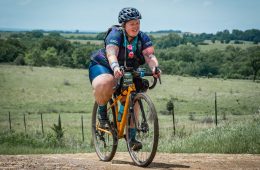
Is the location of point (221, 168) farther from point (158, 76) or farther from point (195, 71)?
point (195, 71)

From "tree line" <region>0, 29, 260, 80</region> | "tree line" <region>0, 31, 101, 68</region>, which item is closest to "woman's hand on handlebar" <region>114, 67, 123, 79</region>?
"tree line" <region>0, 29, 260, 80</region>

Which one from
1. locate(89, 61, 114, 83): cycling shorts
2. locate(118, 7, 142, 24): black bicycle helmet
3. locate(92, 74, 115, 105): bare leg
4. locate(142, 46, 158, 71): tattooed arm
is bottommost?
locate(92, 74, 115, 105): bare leg

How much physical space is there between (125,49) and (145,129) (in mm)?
1260

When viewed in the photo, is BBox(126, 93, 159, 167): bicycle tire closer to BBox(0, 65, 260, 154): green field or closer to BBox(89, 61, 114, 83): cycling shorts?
BBox(89, 61, 114, 83): cycling shorts

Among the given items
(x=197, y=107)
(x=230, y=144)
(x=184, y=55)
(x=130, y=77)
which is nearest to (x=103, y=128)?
(x=130, y=77)

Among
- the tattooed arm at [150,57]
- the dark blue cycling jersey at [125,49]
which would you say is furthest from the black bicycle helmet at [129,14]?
the tattooed arm at [150,57]

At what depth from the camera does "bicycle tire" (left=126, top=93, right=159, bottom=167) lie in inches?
272

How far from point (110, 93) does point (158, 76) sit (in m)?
0.86

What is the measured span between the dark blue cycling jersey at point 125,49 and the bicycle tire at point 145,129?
24.4 inches

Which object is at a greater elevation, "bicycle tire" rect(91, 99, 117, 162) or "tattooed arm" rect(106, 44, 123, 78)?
"tattooed arm" rect(106, 44, 123, 78)

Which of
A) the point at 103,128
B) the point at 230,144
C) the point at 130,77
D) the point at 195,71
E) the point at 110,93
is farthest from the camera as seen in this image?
the point at 195,71

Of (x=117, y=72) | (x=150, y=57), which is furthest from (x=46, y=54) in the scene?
(x=117, y=72)

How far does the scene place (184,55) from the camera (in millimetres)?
128500

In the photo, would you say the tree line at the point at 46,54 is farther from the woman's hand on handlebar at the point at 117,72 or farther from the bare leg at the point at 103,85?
the woman's hand on handlebar at the point at 117,72
